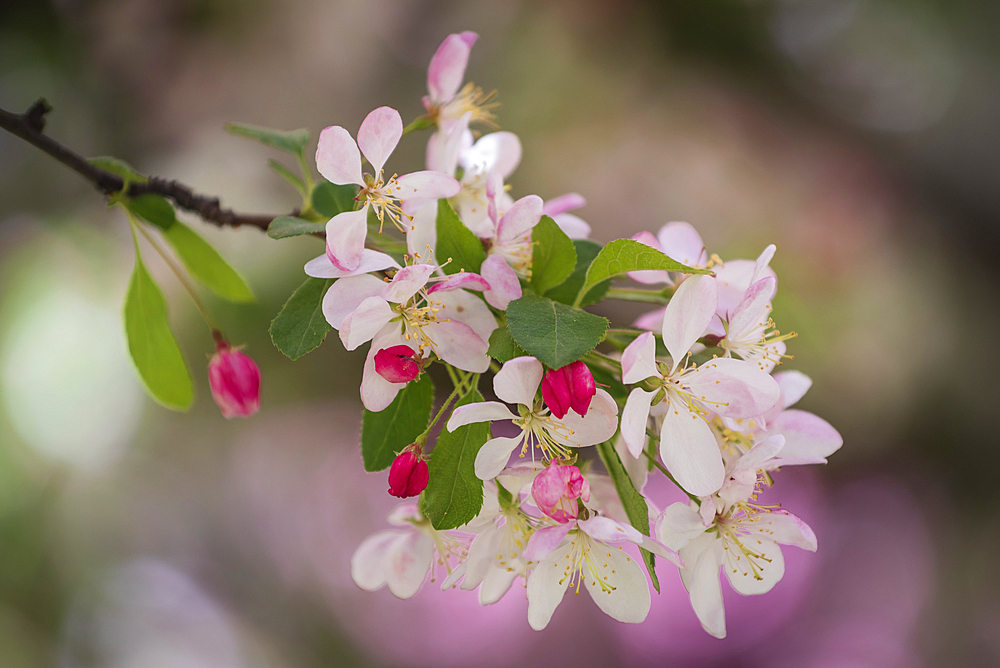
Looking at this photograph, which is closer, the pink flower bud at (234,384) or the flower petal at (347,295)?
the flower petal at (347,295)

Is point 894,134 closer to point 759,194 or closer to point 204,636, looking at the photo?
point 759,194

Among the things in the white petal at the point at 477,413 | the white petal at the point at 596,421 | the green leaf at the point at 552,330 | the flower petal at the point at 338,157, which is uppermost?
the flower petal at the point at 338,157

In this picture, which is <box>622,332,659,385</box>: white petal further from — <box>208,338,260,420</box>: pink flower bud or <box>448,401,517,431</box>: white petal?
<box>208,338,260,420</box>: pink flower bud

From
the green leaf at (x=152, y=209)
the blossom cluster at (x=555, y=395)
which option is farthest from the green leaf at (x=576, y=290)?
the green leaf at (x=152, y=209)

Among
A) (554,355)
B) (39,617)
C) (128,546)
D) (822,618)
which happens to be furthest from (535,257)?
(39,617)

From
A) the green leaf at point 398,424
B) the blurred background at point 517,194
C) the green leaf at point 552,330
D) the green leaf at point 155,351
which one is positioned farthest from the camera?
the blurred background at point 517,194

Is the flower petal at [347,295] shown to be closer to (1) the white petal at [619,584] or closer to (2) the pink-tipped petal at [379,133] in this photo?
(2) the pink-tipped petal at [379,133]

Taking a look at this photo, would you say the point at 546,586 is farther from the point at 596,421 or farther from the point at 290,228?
the point at 290,228

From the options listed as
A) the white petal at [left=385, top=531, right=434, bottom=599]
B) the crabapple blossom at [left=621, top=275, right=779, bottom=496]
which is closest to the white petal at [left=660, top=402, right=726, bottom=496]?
the crabapple blossom at [left=621, top=275, right=779, bottom=496]
